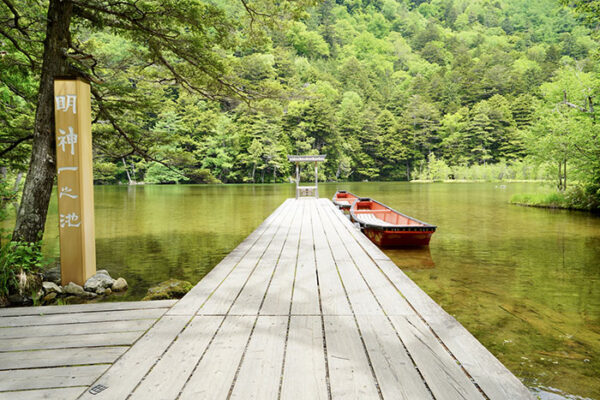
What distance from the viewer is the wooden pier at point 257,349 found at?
5.34 ft

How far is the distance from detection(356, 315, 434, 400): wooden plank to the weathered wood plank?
1589 mm

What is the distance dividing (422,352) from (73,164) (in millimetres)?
4213

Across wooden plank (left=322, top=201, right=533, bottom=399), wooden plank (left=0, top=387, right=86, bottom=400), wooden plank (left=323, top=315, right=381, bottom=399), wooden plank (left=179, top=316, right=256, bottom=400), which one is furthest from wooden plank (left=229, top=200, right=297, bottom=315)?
wooden plank (left=322, top=201, right=533, bottom=399)

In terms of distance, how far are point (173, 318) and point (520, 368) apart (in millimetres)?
3214

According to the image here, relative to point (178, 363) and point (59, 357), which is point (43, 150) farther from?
point (178, 363)

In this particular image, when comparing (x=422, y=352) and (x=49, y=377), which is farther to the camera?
(x=422, y=352)

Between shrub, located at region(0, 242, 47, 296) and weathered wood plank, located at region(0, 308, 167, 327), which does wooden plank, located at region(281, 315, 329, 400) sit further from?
shrub, located at region(0, 242, 47, 296)

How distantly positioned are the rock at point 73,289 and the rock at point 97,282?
0.22 ft

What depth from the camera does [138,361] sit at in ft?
6.21

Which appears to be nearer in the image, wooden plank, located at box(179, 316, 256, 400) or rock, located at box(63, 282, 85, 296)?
wooden plank, located at box(179, 316, 256, 400)

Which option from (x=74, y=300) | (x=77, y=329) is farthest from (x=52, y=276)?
(x=77, y=329)

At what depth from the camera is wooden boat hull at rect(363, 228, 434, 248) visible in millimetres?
7957

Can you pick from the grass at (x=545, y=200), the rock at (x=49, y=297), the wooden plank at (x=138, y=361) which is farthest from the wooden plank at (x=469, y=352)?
the grass at (x=545, y=200)

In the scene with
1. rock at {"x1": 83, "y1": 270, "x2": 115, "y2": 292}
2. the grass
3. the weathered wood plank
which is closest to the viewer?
the weathered wood plank
